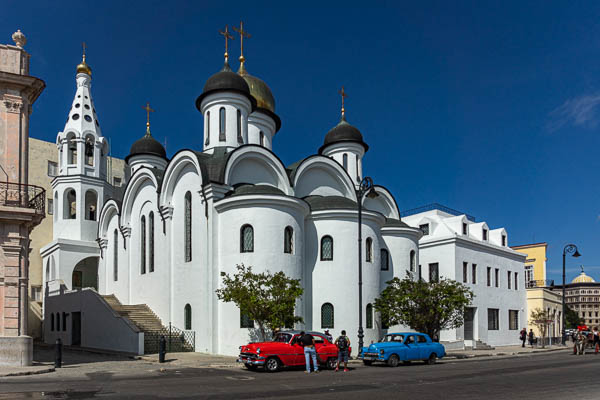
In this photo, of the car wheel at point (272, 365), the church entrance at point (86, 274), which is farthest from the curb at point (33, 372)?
the church entrance at point (86, 274)

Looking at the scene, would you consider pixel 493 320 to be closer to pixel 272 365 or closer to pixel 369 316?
pixel 369 316

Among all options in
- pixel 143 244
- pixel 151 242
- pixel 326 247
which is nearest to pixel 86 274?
pixel 143 244

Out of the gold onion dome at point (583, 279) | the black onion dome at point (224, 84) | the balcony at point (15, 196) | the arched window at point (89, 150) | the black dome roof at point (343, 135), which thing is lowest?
the gold onion dome at point (583, 279)

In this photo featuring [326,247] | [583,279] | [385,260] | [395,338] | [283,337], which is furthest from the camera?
[583,279]

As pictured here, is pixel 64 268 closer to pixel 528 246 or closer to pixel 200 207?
pixel 200 207

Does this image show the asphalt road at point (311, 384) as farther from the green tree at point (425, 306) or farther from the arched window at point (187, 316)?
the arched window at point (187, 316)

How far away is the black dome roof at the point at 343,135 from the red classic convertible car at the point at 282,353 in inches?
827

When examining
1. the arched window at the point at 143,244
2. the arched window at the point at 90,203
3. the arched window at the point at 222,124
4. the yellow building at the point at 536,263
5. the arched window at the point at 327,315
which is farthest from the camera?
the yellow building at the point at 536,263

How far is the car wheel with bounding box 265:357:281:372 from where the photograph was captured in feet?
59.2

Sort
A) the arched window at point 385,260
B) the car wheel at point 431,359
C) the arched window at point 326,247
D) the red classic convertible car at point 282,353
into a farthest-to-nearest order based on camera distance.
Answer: the arched window at point 385,260 → the arched window at point 326,247 → the car wheel at point 431,359 → the red classic convertible car at point 282,353

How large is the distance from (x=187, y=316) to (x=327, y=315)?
22.6 feet

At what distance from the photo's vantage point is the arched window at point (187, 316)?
1089 inches

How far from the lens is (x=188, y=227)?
28438 millimetres

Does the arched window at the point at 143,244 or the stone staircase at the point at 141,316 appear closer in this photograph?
the stone staircase at the point at 141,316
